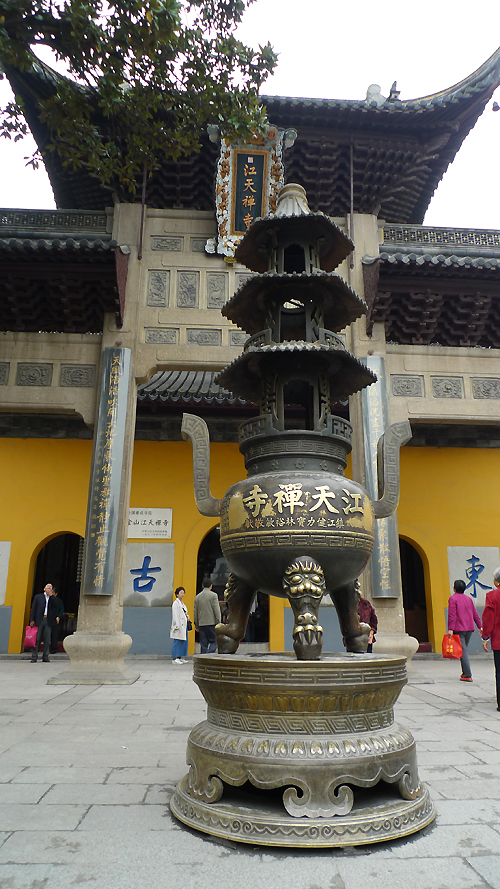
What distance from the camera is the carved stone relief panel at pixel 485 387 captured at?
27.1ft

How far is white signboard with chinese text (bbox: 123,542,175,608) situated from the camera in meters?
10.3

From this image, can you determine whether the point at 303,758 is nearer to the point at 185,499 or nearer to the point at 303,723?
the point at 303,723

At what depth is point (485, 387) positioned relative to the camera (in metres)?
8.30

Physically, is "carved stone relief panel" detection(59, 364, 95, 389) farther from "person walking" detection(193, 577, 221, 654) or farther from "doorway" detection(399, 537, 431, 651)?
"doorway" detection(399, 537, 431, 651)

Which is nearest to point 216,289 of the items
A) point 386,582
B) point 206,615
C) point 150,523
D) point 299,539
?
point 150,523

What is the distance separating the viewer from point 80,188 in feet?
31.0

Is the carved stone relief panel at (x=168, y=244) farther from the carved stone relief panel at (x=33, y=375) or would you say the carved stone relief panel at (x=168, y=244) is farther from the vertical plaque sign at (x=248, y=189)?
the carved stone relief panel at (x=33, y=375)

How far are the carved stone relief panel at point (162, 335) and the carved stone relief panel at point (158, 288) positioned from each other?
15.6 inches

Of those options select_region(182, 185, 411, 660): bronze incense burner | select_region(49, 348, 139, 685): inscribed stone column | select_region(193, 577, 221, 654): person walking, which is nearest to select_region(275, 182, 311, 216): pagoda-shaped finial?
select_region(182, 185, 411, 660): bronze incense burner

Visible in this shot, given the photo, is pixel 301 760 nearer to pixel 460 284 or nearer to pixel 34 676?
pixel 34 676

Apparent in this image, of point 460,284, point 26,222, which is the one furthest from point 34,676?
point 460,284

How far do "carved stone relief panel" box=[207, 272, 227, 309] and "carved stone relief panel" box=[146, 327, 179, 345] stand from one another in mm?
686

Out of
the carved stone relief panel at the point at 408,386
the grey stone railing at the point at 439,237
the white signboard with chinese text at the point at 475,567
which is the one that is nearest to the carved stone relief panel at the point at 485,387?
the carved stone relief panel at the point at 408,386

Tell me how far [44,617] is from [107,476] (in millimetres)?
3269
